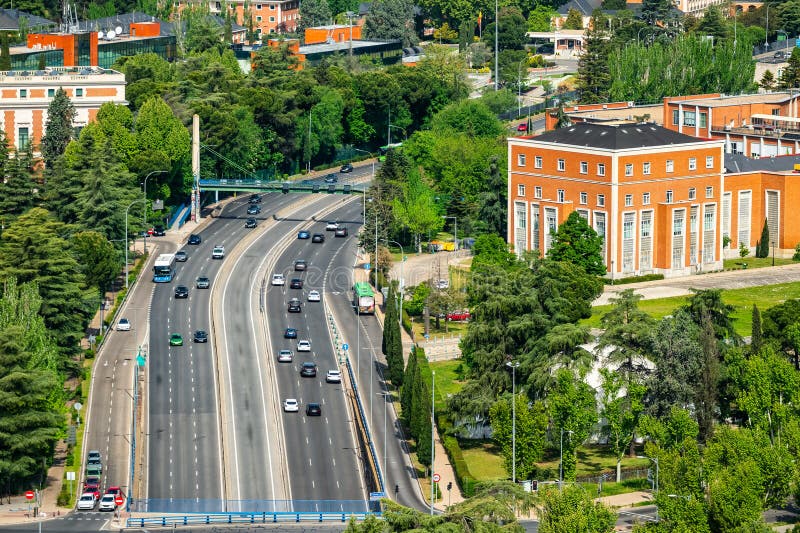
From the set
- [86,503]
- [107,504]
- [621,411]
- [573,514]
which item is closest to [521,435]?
[621,411]

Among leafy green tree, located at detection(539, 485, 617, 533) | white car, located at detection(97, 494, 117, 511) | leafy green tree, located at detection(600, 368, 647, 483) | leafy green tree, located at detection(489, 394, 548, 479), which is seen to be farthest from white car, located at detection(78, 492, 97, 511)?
leafy green tree, located at detection(600, 368, 647, 483)

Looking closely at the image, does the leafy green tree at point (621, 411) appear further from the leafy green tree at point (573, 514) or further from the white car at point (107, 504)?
the white car at point (107, 504)

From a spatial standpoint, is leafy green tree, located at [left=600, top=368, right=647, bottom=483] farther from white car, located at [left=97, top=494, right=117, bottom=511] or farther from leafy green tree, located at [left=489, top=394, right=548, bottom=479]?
white car, located at [left=97, top=494, right=117, bottom=511]

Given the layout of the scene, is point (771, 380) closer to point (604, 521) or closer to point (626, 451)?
point (626, 451)

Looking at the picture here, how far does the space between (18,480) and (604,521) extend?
183 ft

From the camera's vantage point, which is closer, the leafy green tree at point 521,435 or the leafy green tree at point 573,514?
the leafy green tree at point 573,514

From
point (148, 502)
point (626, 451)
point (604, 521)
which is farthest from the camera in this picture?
point (626, 451)

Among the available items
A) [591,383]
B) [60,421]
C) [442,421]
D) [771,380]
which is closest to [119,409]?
[60,421]

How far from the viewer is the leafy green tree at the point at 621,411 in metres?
182

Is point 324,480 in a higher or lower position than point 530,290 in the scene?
lower

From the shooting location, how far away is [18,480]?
7087 inches

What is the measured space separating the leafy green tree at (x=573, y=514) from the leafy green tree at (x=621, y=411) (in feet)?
93.5

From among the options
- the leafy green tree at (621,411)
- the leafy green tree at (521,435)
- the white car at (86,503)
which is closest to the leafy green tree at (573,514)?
the leafy green tree at (521,435)

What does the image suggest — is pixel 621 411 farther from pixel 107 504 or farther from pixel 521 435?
pixel 107 504
